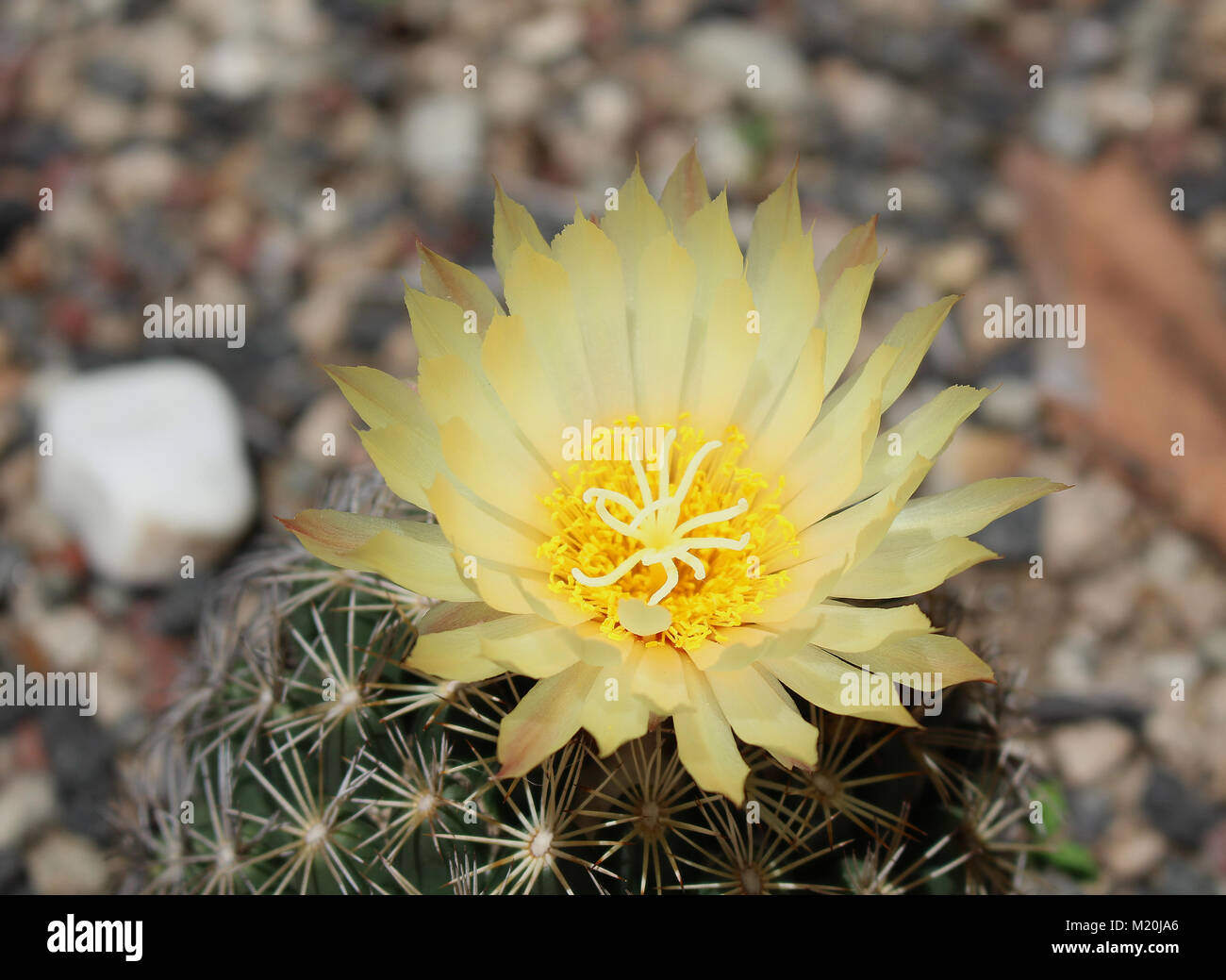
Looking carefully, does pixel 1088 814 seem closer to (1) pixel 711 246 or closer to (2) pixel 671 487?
(2) pixel 671 487

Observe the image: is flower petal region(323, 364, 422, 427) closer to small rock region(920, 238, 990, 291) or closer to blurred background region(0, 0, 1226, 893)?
blurred background region(0, 0, 1226, 893)

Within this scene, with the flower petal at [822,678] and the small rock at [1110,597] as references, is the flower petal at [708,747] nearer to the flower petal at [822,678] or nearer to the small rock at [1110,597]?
the flower petal at [822,678]

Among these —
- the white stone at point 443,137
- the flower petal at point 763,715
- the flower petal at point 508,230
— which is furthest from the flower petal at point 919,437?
the white stone at point 443,137

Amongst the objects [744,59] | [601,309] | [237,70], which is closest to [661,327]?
[601,309]

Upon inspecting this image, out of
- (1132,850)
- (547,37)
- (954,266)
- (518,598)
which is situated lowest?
(1132,850)
